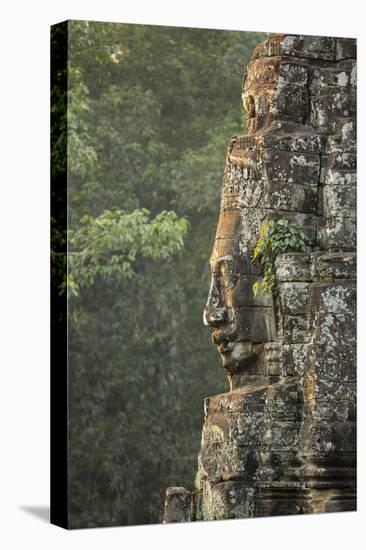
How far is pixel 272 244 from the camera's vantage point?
12.2 metres

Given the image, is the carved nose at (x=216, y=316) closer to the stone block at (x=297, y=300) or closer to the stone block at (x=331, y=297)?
the stone block at (x=297, y=300)

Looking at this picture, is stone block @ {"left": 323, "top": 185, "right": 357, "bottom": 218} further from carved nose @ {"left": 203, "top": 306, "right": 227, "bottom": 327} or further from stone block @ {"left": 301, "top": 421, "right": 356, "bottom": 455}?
stone block @ {"left": 301, "top": 421, "right": 356, "bottom": 455}

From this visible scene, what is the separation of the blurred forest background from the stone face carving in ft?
9.78

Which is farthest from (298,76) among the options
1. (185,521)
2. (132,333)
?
(132,333)

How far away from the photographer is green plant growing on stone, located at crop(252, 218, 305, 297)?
40.0ft

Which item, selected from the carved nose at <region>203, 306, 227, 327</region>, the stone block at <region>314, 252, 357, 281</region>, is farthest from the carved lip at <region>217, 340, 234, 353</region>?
the stone block at <region>314, 252, 357, 281</region>

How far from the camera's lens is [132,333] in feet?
54.1

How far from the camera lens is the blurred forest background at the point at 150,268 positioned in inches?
623

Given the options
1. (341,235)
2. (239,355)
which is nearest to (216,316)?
(239,355)

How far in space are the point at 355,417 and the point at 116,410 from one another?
16.6 ft

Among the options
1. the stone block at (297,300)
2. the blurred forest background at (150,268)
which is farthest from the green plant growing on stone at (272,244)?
the blurred forest background at (150,268)

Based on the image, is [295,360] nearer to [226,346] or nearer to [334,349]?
[334,349]

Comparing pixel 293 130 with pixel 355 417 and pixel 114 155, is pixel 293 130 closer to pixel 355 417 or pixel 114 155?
pixel 355 417

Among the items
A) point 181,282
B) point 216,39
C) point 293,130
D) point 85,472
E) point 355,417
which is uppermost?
point 216,39
